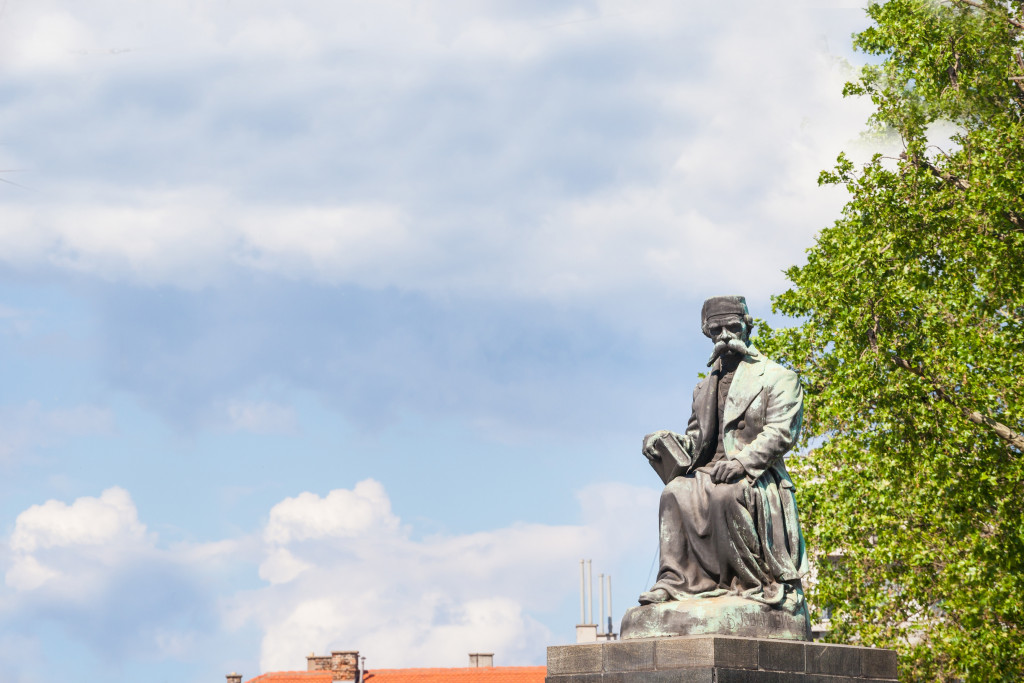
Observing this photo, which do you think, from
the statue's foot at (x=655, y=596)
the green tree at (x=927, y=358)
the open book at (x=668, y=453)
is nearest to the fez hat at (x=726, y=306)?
the open book at (x=668, y=453)

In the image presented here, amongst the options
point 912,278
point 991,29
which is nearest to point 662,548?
point 912,278

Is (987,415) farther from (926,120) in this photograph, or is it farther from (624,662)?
(624,662)

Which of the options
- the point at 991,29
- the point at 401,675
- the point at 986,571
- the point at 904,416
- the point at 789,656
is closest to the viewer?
the point at 789,656

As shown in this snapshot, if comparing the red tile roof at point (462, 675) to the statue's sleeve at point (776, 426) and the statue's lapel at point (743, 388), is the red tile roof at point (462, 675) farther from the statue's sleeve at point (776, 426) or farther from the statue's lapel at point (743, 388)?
the statue's sleeve at point (776, 426)

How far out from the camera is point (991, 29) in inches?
869

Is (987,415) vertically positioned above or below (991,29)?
below

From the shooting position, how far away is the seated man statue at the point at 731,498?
8.95 metres

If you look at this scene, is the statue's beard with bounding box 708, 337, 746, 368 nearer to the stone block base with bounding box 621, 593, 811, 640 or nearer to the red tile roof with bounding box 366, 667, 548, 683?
the stone block base with bounding box 621, 593, 811, 640

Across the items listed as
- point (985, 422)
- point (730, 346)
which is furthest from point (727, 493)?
point (985, 422)

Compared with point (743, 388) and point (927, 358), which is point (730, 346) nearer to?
point (743, 388)

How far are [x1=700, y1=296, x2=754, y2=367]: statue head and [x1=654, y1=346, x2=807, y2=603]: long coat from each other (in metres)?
0.22

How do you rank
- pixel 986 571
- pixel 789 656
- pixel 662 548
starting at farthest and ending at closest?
pixel 986 571
pixel 662 548
pixel 789 656

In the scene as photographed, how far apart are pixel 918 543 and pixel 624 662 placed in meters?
13.3

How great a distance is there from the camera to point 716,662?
26.6 ft
